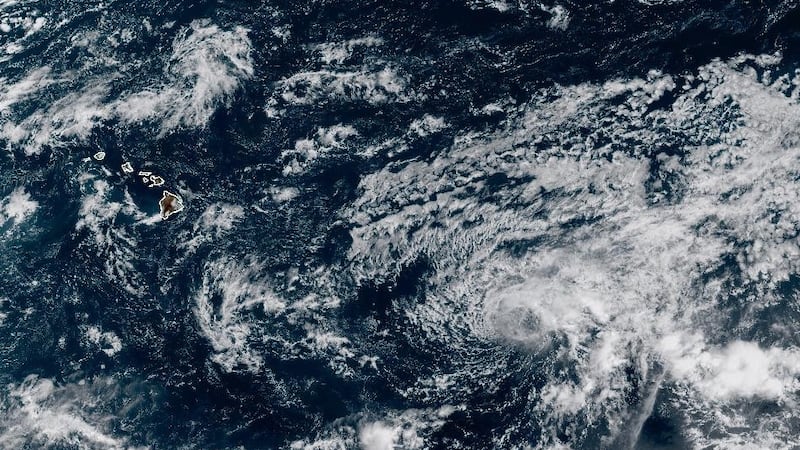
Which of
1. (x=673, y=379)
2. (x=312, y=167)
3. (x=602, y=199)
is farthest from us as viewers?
(x=312, y=167)

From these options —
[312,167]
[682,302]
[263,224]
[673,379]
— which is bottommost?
[673,379]

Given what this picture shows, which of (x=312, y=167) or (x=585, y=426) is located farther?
(x=312, y=167)

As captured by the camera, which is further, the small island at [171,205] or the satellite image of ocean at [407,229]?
the small island at [171,205]

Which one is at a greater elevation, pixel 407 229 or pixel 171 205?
pixel 171 205

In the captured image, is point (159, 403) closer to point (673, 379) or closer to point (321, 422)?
point (321, 422)

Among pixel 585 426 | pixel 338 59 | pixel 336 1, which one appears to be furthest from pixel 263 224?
pixel 585 426

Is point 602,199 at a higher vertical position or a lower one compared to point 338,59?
lower

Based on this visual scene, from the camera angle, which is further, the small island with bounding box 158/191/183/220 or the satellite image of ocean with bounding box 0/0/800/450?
the small island with bounding box 158/191/183/220

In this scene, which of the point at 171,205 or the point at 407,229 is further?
the point at 171,205
